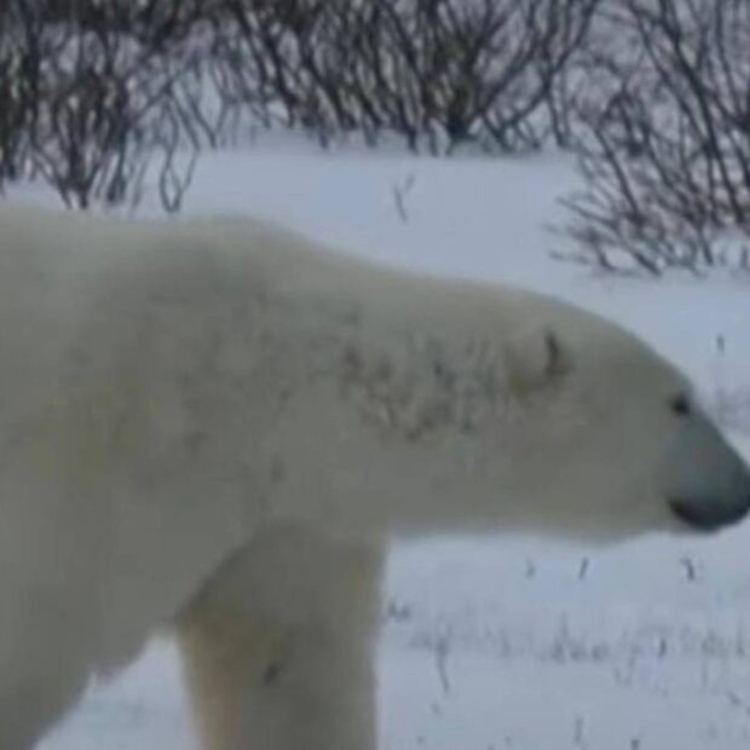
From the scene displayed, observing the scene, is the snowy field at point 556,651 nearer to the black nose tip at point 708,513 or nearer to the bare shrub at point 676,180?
the black nose tip at point 708,513

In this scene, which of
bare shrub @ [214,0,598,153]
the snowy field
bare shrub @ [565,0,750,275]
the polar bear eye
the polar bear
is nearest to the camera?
the polar bear

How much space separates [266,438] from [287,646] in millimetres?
464

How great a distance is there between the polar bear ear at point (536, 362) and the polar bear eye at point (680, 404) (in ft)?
0.54

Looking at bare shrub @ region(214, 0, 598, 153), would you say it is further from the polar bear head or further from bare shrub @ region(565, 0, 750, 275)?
the polar bear head

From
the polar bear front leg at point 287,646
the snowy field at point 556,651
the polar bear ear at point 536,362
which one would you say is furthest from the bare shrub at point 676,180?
the polar bear ear at point 536,362

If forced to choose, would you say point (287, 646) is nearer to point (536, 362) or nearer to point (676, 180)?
point (536, 362)

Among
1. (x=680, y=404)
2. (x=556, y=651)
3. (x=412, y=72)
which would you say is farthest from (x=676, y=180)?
(x=680, y=404)

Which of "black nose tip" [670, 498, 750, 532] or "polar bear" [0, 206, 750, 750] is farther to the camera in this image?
"black nose tip" [670, 498, 750, 532]

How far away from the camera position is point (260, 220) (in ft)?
17.2

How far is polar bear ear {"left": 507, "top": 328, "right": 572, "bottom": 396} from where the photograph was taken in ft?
16.5

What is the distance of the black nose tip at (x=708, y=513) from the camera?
204 inches

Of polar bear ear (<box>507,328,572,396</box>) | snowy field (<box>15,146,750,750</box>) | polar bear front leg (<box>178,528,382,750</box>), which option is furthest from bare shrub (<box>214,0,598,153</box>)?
polar bear ear (<box>507,328,572,396</box>)

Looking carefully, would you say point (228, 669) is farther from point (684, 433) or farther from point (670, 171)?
point (670, 171)

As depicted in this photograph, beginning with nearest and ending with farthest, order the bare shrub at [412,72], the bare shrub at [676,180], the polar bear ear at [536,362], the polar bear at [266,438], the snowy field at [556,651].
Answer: the polar bear at [266,438], the polar bear ear at [536,362], the snowy field at [556,651], the bare shrub at [676,180], the bare shrub at [412,72]
